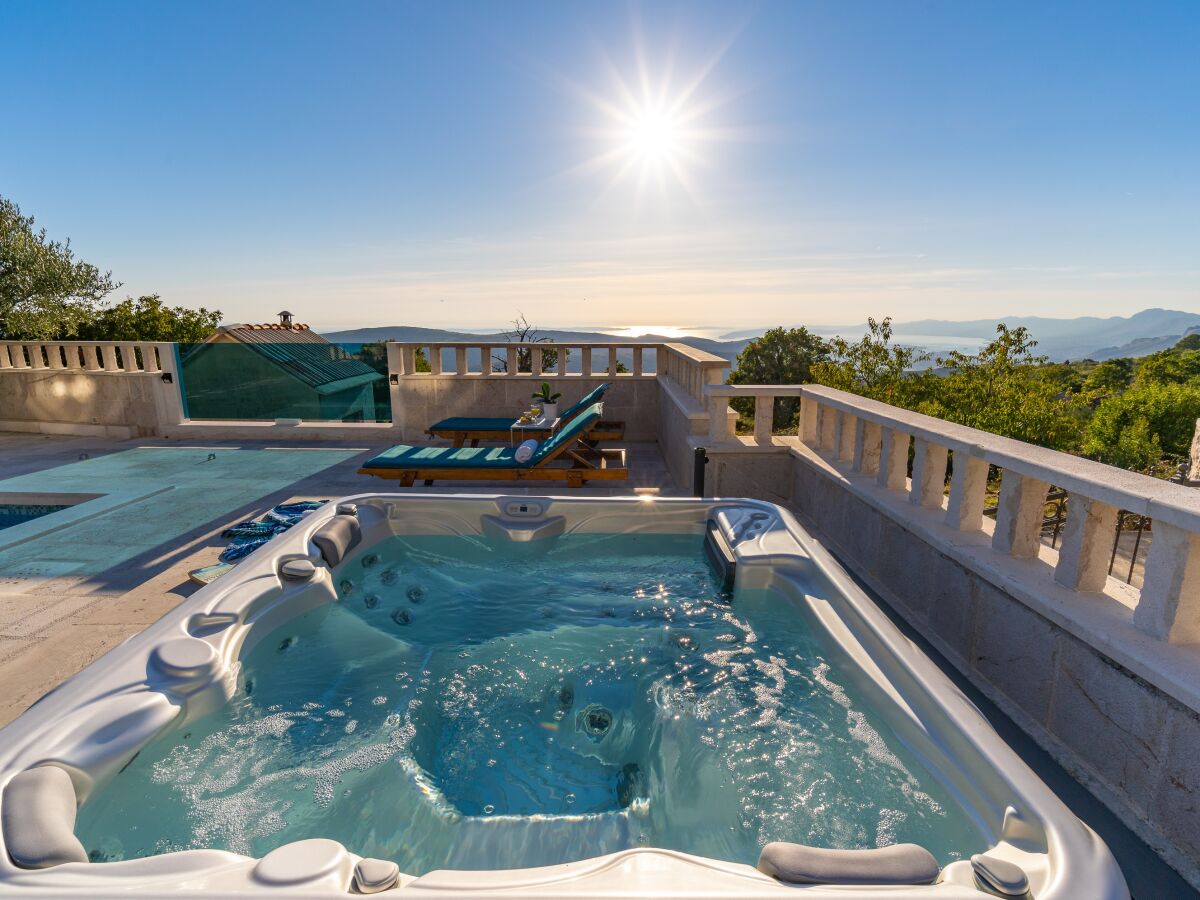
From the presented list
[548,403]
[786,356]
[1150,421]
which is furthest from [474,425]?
[1150,421]

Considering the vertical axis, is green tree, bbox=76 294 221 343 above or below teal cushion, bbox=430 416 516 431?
above

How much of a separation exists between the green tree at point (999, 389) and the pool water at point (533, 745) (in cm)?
2051

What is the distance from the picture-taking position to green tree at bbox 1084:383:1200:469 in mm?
33281

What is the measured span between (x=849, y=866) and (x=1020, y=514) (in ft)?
6.47

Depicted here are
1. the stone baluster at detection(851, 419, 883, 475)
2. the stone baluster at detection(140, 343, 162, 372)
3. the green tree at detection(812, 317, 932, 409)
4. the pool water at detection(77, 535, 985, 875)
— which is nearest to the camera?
the pool water at detection(77, 535, 985, 875)

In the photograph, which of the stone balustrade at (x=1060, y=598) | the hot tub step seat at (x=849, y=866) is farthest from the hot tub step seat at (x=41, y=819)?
the stone balustrade at (x=1060, y=598)

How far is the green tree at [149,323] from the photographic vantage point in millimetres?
25562

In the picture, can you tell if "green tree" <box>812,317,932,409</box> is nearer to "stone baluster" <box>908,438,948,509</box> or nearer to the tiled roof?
the tiled roof

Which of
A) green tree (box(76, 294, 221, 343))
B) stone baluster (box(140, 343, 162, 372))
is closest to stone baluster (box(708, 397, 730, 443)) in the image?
stone baluster (box(140, 343, 162, 372))

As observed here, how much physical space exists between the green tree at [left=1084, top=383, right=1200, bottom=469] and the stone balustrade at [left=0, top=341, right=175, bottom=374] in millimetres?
40087

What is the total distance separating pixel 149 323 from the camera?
2805 centimetres

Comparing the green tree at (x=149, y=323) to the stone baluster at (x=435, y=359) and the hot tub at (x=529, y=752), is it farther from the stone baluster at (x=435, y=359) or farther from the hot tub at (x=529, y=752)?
the hot tub at (x=529, y=752)

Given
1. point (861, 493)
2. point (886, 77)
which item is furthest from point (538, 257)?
point (861, 493)

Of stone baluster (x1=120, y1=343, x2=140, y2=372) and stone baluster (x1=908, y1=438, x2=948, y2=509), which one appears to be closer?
stone baluster (x1=908, y1=438, x2=948, y2=509)
